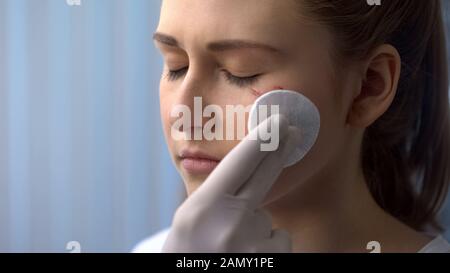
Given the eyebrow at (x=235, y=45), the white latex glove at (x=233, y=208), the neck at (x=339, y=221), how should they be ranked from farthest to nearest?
1. the neck at (x=339, y=221)
2. the eyebrow at (x=235, y=45)
3. the white latex glove at (x=233, y=208)

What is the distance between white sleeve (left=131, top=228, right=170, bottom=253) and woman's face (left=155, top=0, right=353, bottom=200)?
142 mm

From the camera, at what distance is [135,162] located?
94 cm

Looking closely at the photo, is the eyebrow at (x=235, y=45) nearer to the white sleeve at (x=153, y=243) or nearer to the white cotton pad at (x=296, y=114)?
the white cotton pad at (x=296, y=114)

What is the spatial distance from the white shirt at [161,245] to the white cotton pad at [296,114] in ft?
0.80

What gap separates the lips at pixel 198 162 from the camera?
2.72 ft

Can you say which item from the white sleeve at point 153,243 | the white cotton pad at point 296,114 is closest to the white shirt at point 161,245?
the white sleeve at point 153,243

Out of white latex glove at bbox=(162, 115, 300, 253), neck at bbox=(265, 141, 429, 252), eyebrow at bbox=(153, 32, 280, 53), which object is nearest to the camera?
white latex glove at bbox=(162, 115, 300, 253)

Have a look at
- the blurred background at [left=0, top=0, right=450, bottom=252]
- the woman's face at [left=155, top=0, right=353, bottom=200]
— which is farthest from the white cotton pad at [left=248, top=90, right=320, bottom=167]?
the blurred background at [left=0, top=0, right=450, bottom=252]

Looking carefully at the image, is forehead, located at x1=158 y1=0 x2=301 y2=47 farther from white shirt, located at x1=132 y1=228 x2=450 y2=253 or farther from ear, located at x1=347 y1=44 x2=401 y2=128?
white shirt, located at x1=132 y1=228 x2=450 y2=253

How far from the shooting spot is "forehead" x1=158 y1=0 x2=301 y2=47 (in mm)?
792

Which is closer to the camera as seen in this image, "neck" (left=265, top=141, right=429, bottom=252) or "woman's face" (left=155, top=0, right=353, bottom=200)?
"woman's face" (left=155, top=0, right=353, bottom=200)
